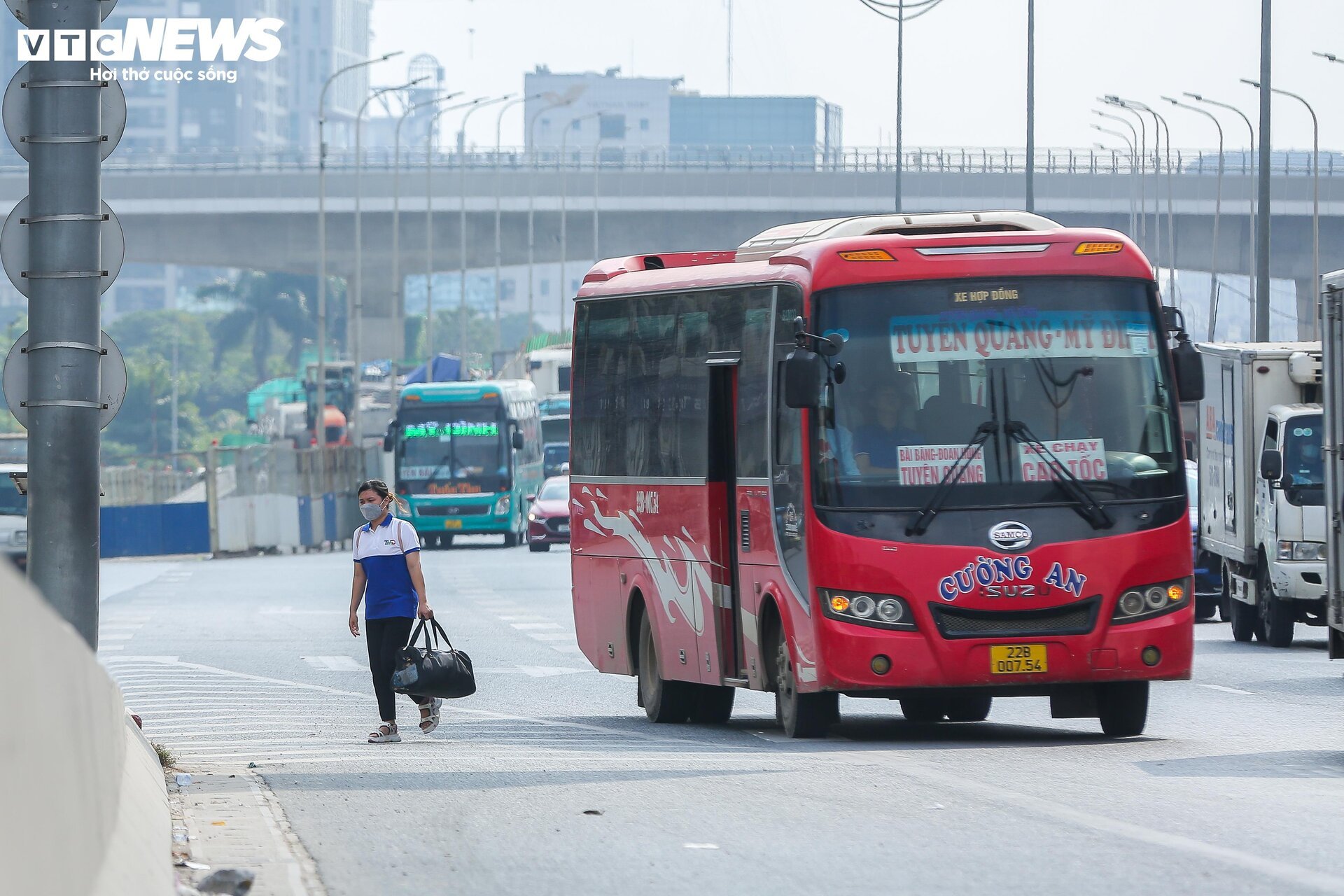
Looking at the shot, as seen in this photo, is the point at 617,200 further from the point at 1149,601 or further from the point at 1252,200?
the point at 1149,601

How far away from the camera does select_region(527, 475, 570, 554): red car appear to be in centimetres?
4878

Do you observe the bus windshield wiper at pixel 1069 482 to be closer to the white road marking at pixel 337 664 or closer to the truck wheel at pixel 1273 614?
the white road marking at pixel 337 664

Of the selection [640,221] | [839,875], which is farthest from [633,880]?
[640,221]

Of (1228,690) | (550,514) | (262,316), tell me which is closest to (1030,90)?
(550,514)

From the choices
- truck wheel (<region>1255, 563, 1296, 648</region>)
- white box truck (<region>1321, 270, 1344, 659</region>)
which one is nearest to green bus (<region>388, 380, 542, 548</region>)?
truck wheel (<region>1255, 563, 1296, 648</region>)

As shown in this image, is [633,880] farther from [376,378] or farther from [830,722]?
[376,378]

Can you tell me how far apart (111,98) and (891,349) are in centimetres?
451

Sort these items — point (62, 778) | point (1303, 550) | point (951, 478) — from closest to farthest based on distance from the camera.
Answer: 1. point (62, 778)
2. point (951, 478)
3. point (1303, 550)

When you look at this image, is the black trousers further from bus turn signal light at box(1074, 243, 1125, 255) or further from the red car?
the red car

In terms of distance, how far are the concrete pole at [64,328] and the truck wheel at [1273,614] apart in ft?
48.5

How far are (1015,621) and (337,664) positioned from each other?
10571mm

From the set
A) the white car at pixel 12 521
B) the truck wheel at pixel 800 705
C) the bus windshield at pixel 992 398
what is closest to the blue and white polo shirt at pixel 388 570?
the truck wheel at pixel 800 705

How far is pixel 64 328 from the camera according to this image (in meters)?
11.1

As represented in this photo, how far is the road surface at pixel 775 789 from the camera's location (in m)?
8.13
